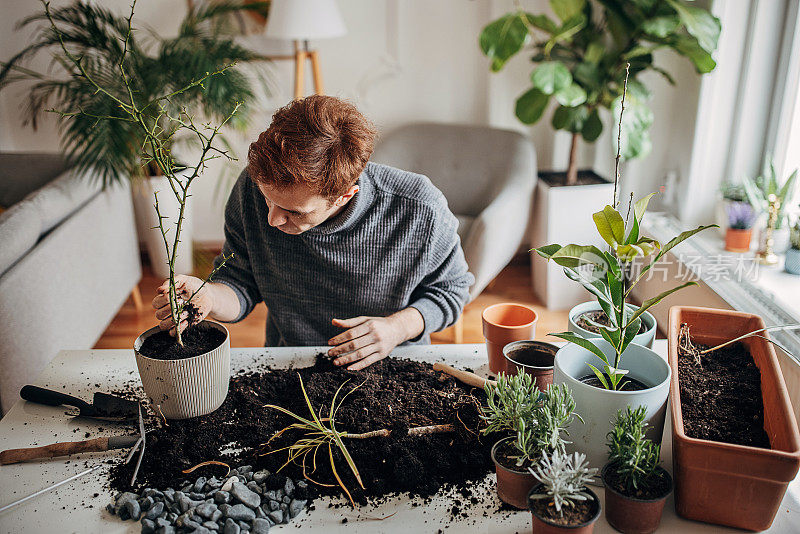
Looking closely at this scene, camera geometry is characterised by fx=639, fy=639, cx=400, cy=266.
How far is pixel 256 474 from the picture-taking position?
0.96 meters

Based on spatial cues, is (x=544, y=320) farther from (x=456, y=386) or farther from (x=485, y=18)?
(x=456, y=386)

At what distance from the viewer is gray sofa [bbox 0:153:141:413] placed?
6.53 ft

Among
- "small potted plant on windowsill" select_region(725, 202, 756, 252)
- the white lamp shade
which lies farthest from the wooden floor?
the white lamp shade

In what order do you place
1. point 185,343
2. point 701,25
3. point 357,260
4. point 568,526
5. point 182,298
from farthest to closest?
point 701,25, point 357,260, point 182,298, point 185,343, point 568,526

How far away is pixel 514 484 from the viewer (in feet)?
2.89

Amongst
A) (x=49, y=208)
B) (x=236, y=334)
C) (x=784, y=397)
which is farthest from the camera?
(x=236, y=334)

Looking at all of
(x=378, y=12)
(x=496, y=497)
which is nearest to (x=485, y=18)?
(x=378, y=12)

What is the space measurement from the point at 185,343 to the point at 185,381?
0.24ft

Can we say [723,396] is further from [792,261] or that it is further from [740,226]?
[740,226]

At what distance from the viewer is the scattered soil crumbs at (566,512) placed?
784 mm

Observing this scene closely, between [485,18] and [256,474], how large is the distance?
9.29 feet

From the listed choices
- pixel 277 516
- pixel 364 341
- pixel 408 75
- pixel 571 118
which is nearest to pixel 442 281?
pixel 364 341

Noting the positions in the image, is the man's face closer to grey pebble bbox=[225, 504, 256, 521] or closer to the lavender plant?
grey pebble bbox=[225, 504, 256, 521]

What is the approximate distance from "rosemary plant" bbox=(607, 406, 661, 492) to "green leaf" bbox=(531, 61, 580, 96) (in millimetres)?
1893
